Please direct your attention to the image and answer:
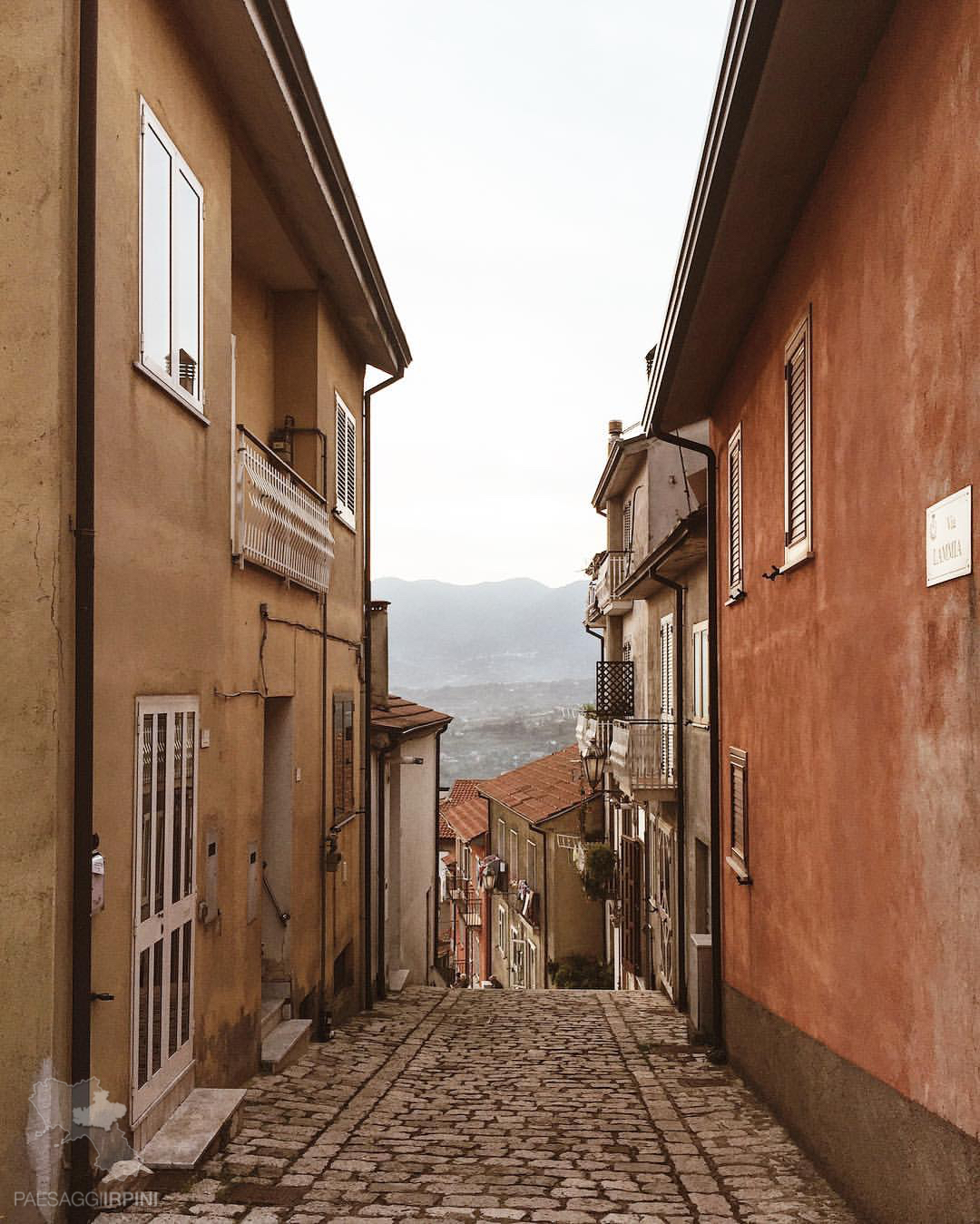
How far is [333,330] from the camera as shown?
42.3ft

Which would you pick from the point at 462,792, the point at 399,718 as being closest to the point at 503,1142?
the point at 399,718

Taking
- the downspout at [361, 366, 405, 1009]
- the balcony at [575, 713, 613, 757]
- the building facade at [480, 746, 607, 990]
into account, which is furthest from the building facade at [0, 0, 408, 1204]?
the building facade at [480, 746, 607, 990]

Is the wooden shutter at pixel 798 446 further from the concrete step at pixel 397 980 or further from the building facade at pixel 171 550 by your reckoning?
the concrete step at pixel 397 980

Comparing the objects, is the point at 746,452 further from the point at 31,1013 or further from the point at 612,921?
the point at 612,921

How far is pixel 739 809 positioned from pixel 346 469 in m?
6.27

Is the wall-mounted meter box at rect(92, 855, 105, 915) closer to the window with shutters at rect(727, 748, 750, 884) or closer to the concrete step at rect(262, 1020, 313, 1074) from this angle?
the concrete step at rect(262, 1020, 313, 1074)

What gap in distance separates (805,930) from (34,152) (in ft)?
21.5

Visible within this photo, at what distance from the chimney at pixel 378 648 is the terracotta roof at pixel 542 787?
15919 mm

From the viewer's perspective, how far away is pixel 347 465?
13805mm

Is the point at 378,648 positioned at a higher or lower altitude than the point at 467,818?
higher

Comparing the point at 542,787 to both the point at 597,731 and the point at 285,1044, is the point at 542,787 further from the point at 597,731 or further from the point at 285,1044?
the point at 285,1044

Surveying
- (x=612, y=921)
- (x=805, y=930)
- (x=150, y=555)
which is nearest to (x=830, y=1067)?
(x=805, y=930)

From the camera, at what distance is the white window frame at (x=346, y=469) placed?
42.8ft

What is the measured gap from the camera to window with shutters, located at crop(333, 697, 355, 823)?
43.0 feet
